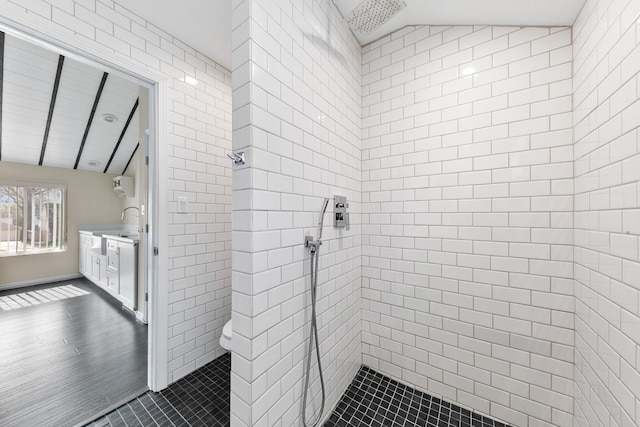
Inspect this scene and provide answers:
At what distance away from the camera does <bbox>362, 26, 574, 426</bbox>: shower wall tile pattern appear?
129cm

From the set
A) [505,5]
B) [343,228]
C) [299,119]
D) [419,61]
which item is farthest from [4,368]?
[505,5]

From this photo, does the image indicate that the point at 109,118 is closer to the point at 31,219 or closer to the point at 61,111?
the point at 61,111

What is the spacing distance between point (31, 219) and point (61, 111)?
253cm

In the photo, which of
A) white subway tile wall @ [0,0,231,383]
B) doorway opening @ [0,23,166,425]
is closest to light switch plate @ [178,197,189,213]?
white subway tile wall @ [0,0,231,383]

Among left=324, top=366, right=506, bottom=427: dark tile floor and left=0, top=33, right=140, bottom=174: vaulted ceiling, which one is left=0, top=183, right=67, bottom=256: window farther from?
left=324, top=366, right=506, bottom=427: dark tile floor

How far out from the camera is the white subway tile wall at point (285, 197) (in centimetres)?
98

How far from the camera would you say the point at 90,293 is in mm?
3787

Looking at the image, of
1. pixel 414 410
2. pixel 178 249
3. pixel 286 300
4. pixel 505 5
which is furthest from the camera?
pixel 178 249

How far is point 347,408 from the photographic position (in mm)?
1500

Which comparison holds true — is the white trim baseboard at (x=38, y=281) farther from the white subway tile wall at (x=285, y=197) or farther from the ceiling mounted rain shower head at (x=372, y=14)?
the ceiling mounted rain shower head at (x=372, y=14)

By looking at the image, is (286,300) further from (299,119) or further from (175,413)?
(175,413)

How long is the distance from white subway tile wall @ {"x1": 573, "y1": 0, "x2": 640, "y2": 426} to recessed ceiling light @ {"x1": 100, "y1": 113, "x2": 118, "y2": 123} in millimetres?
5144

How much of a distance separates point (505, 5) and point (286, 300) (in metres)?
1.92


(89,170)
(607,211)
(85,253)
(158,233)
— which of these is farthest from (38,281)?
(607,211)
